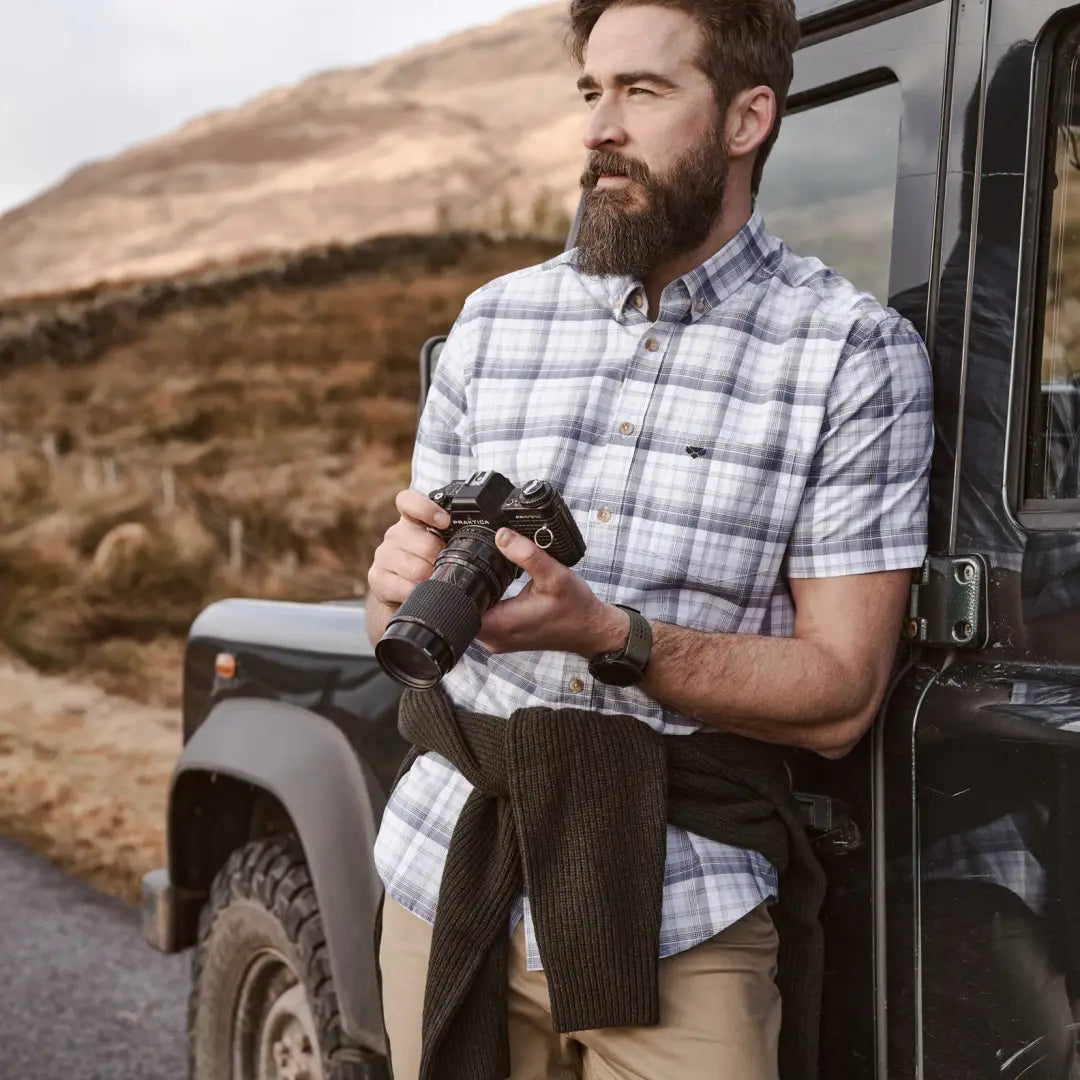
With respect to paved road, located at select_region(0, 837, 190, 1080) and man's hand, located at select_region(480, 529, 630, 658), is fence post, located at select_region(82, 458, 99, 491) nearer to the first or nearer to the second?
paved road, located at select_region(0, 837, 190, 1080)

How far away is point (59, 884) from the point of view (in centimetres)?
675

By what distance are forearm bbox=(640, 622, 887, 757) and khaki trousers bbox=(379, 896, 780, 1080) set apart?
26cm

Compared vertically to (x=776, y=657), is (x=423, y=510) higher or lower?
higher

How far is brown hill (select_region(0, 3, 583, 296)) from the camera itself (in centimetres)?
1376

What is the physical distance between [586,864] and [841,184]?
105cm

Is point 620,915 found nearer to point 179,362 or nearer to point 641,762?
point 641,762

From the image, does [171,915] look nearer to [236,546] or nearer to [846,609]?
[846,609]

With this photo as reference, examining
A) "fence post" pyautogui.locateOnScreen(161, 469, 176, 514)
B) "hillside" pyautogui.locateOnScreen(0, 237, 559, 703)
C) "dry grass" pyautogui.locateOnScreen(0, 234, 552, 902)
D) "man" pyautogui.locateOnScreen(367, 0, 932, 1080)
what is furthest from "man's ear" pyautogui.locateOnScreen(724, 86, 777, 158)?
"fence post" pyautogui.locateOnScreen(161, 469, 176, 514)

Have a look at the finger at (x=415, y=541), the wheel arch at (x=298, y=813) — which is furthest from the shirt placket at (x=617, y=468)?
the wheel arch at (x=298, y=813)

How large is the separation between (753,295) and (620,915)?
845 mm

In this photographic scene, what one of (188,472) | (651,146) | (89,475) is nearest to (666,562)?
(651,146)

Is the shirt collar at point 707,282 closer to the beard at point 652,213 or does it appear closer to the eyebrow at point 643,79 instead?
the beard at point 652,213

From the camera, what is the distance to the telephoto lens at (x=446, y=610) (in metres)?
1.72

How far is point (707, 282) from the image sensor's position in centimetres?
210
